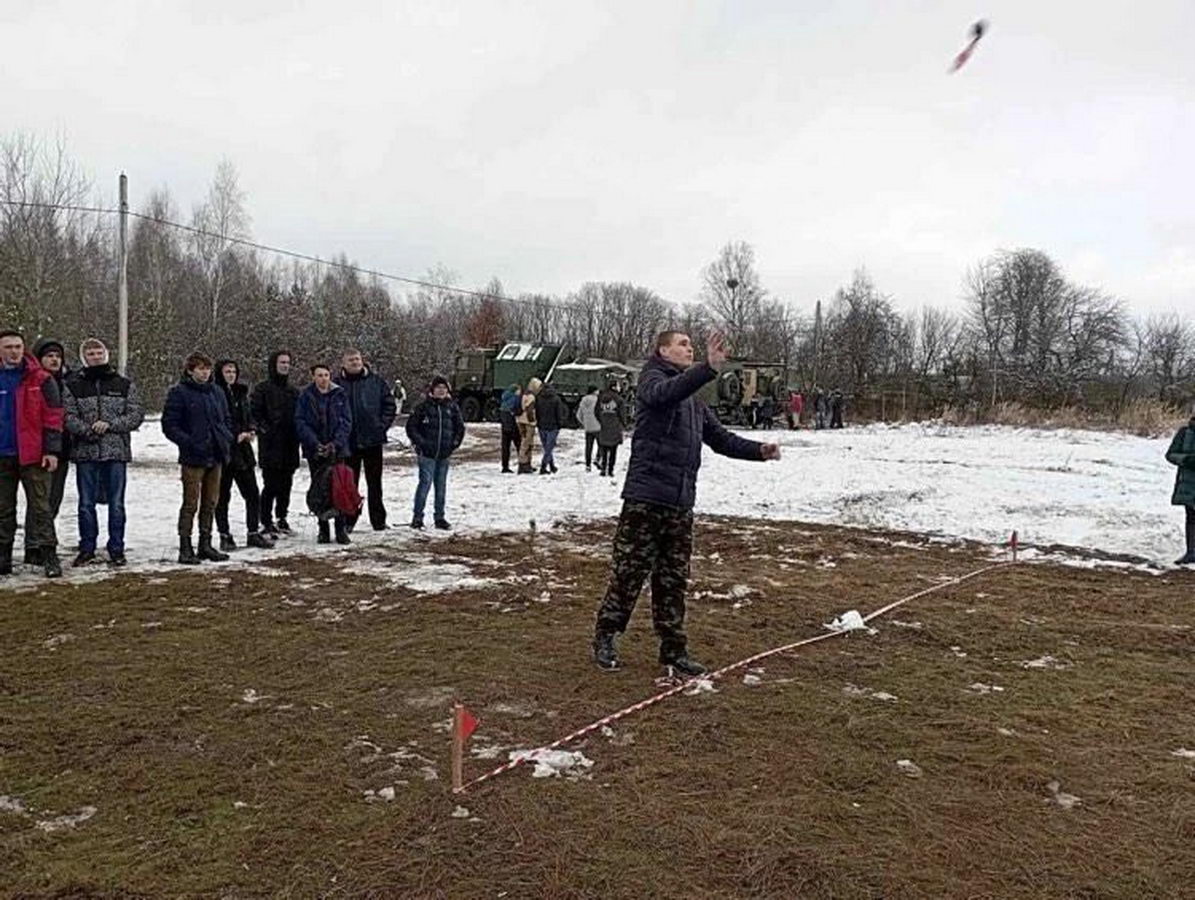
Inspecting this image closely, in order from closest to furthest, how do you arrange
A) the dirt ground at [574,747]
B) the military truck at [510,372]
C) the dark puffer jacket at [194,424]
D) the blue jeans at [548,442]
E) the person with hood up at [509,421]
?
the dirt ground at [574,747], the dark puffer jacket at [194,424], the blue jeans at [548,442], the person with hood up at [509,421], the military truck at [510,372]

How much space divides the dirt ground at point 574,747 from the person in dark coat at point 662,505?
34cm

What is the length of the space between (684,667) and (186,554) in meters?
4.82

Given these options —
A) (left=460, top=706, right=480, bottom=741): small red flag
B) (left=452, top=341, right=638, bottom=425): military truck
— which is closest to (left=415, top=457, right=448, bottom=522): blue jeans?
(left=460, top=706, right=480, bottom=741): small red flag

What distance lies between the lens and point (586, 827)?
138 inches

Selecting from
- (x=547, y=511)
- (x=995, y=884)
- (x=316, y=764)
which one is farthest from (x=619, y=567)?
(x=547, y=511)

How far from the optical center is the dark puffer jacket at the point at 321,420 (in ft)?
30.1

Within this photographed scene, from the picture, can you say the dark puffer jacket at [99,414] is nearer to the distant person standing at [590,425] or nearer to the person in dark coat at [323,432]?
the person in dark coat at [323,432]

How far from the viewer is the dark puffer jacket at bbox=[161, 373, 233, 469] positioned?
26.4 feet

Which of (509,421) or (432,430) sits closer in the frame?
(432,430)

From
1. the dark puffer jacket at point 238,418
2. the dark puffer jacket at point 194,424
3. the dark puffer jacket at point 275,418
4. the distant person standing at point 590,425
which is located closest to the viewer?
the dark puffer jacket at point 194,424

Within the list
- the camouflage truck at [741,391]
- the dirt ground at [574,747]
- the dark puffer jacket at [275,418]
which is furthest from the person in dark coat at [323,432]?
the camouflage truck at [741,391]

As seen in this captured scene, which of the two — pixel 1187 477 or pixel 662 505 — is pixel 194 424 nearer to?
pixel 662 505

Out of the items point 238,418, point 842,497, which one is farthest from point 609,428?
point 238,418

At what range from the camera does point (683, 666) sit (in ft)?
17.5
